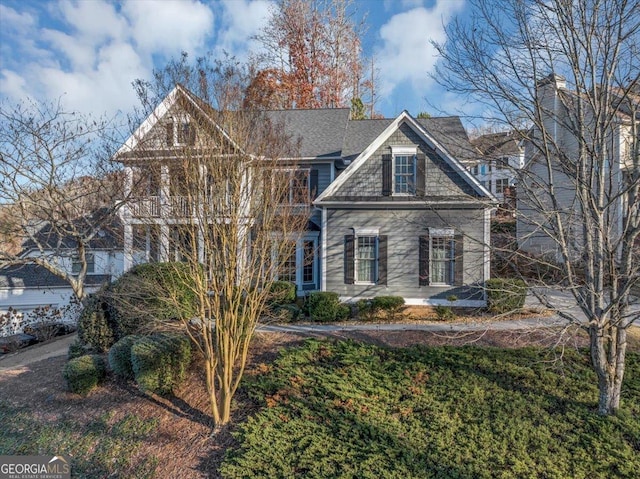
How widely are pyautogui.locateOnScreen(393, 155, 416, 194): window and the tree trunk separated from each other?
744cm

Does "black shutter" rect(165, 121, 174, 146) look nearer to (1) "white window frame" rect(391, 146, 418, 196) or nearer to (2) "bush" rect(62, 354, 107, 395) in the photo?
(2) "bush" rect(62, 354, 107, 395)

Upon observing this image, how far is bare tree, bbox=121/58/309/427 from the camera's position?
5.17 m

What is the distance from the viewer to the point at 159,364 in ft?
20.3

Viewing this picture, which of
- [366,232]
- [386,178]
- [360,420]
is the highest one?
[386,178]

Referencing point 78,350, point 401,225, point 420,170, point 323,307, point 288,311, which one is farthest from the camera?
point 401,225

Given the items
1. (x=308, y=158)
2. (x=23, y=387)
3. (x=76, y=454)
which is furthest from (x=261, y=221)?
(x=308, y=158)

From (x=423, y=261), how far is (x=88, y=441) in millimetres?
9749

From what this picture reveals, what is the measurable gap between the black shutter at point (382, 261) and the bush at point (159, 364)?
697 centimetres

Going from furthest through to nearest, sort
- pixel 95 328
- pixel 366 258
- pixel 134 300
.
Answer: pixel 366 258 → pixel 95 328 → pixel 134 300

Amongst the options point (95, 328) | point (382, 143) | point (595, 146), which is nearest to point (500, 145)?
point (595, 146)

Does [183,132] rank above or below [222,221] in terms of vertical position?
above

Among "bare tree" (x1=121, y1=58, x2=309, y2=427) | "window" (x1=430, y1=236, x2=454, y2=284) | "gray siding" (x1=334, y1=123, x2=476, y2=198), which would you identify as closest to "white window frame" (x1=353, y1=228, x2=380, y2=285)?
"gray siding" (x1=334, y1=123, x2=476, y2=198)

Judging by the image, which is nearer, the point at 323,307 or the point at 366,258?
the point at 323,307

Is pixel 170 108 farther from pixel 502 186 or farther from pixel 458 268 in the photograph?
pixel 458 268
